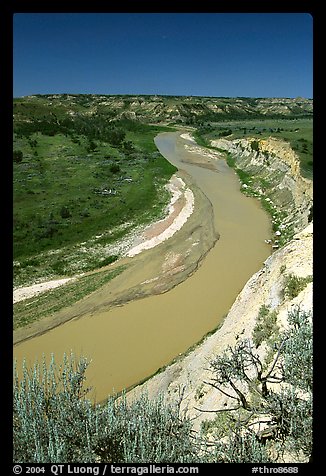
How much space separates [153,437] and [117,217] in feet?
48.1

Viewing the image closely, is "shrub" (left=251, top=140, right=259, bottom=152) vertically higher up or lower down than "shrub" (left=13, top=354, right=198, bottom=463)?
higher up

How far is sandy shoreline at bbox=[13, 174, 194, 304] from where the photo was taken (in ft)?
37.3

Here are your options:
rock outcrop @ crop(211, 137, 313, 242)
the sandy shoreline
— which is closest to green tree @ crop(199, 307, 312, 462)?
the sandy shoreline

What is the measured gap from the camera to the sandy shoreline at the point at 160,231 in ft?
37.3

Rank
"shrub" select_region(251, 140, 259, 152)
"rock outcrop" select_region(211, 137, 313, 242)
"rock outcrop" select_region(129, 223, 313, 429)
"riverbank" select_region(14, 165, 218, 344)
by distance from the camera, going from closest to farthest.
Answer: "rock outcrop" select_region(129, 223, 313, 429) → "riverbank" select_region(14, 165, 218, 344) → "rock outcrop" select_region(211, 137, 313, 242) → "shrub" select_region(251, 140, 259, 152)

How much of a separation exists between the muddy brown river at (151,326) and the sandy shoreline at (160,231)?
2.84ft

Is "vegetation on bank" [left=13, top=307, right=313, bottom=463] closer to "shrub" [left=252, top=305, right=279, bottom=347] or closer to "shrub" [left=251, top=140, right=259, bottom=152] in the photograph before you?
"shrub" [left=252, top=305, right=279, bottom=347]

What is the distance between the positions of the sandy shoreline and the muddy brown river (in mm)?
865

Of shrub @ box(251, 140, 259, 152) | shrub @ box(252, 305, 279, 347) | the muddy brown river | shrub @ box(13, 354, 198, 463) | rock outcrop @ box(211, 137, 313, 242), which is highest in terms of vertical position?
shrub @ box(251, 140, 259, 152)

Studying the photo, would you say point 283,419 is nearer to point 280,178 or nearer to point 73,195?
point 73,195

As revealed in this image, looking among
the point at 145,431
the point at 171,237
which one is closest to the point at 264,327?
the point at 145,431

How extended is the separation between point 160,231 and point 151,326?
7.04 meters
